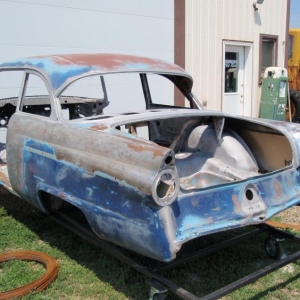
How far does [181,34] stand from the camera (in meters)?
8.88

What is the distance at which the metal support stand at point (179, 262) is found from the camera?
2.63 m

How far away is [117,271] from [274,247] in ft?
4.44

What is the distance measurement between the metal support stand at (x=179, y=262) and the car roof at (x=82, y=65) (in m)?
1.18

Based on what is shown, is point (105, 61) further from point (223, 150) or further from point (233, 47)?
point (233, 47)

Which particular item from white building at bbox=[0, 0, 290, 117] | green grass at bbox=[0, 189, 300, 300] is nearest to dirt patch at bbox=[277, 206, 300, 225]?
green grass at bbox=[0, 189, 300, 300]

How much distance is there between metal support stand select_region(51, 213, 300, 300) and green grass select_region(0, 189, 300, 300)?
0.83 ft

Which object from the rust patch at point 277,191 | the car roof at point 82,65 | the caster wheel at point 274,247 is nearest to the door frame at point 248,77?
the car roof at point 82,65

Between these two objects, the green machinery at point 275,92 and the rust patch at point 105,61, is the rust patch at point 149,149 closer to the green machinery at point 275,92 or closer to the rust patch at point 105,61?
the rust patch at point 105,61

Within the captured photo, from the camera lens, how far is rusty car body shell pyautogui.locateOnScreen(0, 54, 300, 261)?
2441 mm

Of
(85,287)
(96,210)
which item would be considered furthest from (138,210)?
(85,287)

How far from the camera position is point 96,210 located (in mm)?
2729

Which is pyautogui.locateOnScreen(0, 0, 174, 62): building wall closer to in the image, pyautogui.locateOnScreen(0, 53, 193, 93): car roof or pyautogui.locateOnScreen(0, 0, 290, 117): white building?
pyautogui.locateOnScreen(0, 0, 290, 117): white building

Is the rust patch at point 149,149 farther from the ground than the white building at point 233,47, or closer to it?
closer to it

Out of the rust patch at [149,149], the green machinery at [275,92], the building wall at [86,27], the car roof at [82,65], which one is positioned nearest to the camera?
the rust patch at [149,149]
